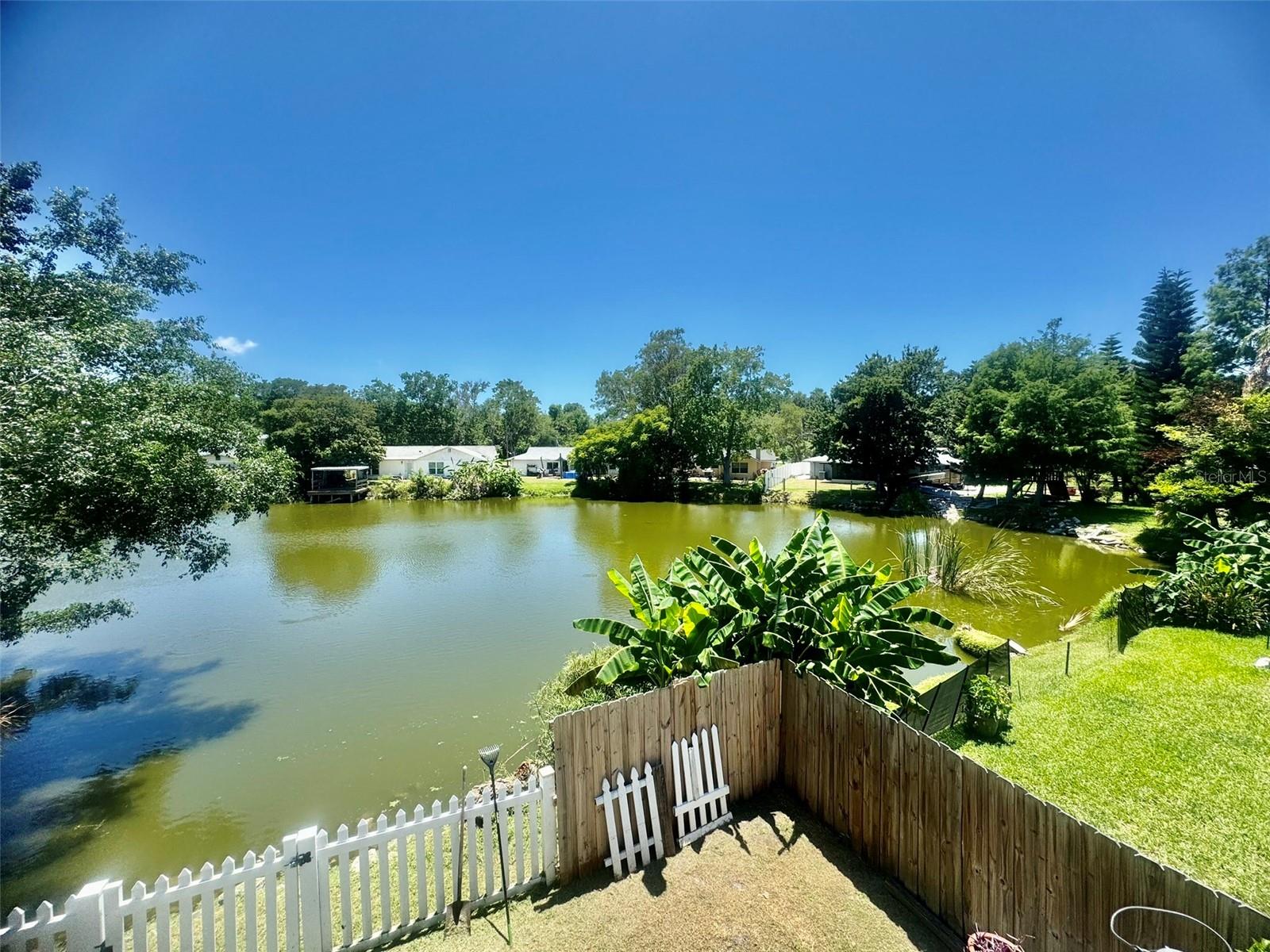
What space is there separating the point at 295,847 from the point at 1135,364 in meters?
37.5

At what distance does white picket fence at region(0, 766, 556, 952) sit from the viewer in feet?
8.20

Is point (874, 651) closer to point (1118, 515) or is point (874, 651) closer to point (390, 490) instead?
point (1118, 515)

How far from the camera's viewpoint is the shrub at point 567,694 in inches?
209

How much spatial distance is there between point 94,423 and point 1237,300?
131 feet

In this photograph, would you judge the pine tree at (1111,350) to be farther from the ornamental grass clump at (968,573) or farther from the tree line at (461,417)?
the ornamental grass clump at (968,573)

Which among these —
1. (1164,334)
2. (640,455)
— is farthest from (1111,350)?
(640,455)

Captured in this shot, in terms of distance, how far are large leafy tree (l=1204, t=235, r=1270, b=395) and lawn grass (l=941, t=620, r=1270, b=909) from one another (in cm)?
2637

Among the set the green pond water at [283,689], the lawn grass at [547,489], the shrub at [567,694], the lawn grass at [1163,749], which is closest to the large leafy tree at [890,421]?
the green pond water at [283,689]

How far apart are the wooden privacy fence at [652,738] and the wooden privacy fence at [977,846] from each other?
0.33 metres

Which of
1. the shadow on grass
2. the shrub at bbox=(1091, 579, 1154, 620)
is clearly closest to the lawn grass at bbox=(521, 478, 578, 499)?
the shrub at bbox=(1091, 579, 1154, 620)

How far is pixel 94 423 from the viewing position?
17.8 ft

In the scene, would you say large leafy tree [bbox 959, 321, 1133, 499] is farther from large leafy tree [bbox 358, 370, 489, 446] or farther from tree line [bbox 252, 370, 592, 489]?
large leafy tree [bbox 358, 370, 489, 446]

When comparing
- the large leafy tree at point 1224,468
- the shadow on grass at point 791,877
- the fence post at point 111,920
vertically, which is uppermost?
the large leafy tree at point 1224,468

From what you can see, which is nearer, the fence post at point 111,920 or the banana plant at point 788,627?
the fence post at point 111,920
